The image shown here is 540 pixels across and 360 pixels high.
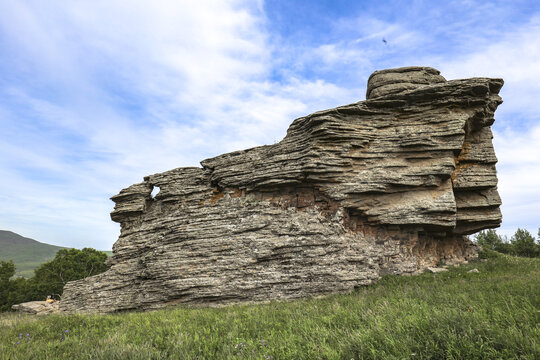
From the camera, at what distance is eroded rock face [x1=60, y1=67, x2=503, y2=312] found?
1593cm

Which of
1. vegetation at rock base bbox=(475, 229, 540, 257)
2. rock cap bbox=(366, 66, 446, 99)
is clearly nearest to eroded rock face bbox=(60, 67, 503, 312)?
rock cap bbox=(366, 66, 446, 99)

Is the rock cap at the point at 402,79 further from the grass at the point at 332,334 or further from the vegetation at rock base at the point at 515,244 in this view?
the vegetation at rock base at the point at 515,244

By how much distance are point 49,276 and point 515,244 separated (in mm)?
70388

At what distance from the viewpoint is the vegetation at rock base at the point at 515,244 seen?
38.5 metres

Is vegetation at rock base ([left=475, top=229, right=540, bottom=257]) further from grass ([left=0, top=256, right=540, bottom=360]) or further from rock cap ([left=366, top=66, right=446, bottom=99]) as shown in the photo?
grass ([left=0, top=256, right=540, bottom=360])

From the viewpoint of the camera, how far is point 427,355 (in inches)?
186

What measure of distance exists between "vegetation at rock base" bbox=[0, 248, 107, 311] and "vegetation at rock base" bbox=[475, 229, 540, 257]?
59.6 m

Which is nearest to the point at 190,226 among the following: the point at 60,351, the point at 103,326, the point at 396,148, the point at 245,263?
the point at 245,263

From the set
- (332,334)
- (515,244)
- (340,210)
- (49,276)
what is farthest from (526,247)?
(49,276)

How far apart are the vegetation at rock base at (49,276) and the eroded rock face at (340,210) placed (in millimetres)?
29048

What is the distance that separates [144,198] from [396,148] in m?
19.8

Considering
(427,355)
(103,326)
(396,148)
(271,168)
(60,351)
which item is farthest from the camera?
(271,168)

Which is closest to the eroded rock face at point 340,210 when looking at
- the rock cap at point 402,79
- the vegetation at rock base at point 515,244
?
the rock cap at point 402,79

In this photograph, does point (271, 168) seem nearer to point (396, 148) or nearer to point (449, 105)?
point (396, 148)
